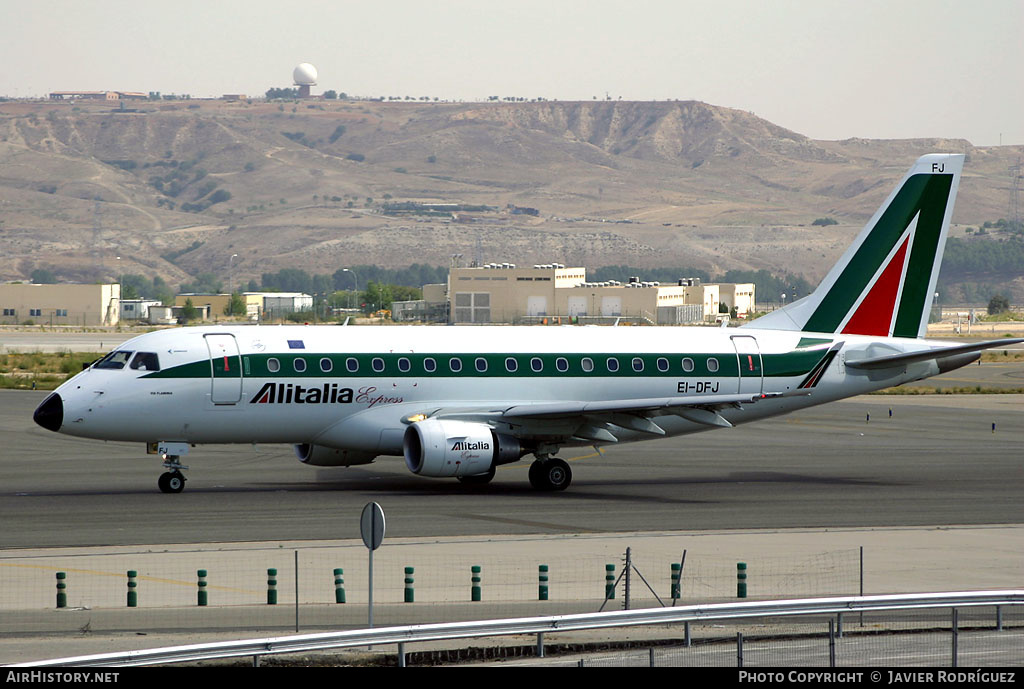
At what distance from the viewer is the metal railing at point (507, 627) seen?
1517 centimetres

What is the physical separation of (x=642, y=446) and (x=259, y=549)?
26698 mm

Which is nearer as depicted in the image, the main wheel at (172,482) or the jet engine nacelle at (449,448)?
the jet engine nacelle at (449,448)

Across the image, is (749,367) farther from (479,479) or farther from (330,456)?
(330,456)

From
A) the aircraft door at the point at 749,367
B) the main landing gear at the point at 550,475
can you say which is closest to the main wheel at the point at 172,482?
the main landing gear at the point at 550,475

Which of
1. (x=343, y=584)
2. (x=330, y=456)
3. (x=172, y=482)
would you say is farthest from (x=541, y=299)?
(x=343, y=584)

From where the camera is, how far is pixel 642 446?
5391 centimetres

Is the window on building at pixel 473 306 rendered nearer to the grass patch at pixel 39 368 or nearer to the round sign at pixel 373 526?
the grass patch at pixel 39 368

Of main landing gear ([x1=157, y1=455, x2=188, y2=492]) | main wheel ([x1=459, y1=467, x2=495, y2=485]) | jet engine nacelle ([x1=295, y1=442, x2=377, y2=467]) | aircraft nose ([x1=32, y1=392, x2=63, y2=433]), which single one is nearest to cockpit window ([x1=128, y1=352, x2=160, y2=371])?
aircraft nose ([x1=32, y1=392, x2=63, y2=433])

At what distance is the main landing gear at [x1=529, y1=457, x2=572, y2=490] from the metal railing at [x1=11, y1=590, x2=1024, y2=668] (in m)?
20.9

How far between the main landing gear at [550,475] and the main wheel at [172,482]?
9.92m

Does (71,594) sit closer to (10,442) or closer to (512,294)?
(10,442)

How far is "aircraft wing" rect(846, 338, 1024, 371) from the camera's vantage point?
4025 centimetres

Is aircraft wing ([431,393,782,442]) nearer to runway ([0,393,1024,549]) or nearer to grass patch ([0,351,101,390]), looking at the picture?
runway ([0,393,1024,549])
